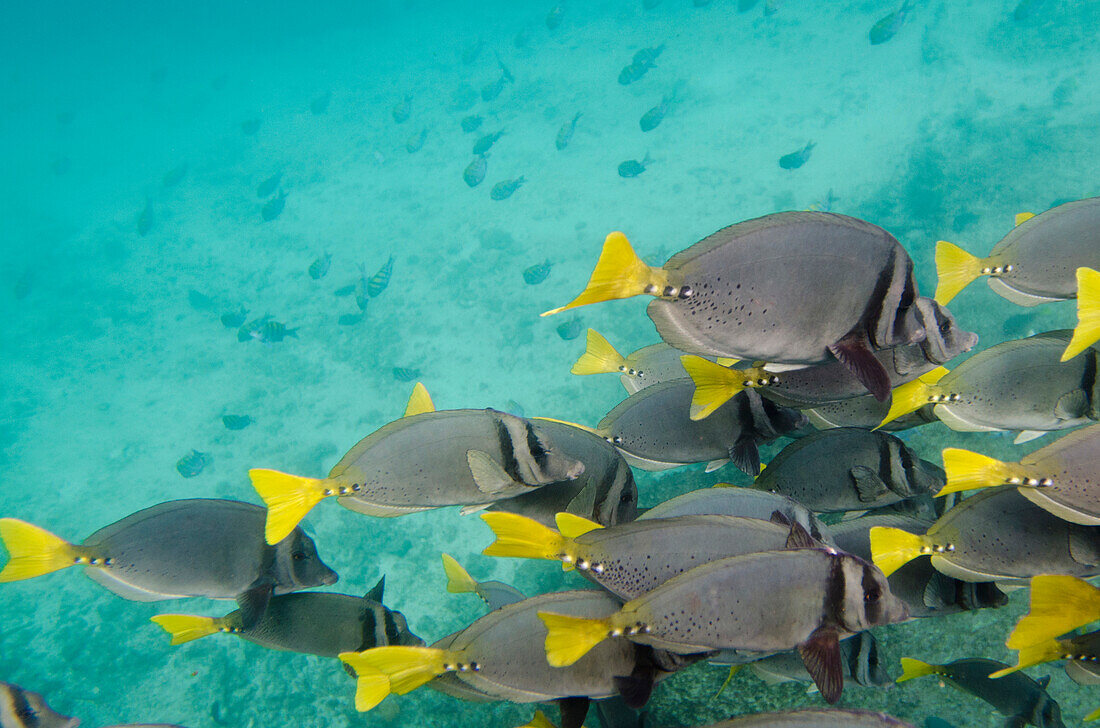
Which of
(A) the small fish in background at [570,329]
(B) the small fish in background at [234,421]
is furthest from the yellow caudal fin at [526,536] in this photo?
(B) the small fish in background at [234,421]

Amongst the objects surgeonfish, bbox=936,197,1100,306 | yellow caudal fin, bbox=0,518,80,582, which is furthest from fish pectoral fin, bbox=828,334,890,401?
yellow caudal fin, bbox=0,518,80,582

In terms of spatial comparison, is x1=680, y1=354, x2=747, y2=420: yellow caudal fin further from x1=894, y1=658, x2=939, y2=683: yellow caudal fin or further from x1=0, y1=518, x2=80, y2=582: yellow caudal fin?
x1=0, y1=518, x2=80, y2=582: yellow caudal fin

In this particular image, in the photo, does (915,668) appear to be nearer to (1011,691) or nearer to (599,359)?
(1011,691)

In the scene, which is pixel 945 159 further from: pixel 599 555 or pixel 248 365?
pixel 248 365

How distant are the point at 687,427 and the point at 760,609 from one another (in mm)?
1252

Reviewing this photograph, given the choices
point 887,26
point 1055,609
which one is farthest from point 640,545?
point 887,26

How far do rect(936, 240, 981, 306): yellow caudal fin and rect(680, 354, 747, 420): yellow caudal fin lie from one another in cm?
102

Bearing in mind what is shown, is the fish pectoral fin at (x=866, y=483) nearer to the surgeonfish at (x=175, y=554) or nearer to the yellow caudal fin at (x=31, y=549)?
the surgeonfish at (x=175, y=554)

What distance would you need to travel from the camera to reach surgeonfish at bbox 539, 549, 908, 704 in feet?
5.02

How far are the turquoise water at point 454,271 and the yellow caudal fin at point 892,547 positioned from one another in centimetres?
158

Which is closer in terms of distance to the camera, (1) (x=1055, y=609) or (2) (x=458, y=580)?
(1) (x=1055, y=609)

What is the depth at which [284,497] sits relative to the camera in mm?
2176

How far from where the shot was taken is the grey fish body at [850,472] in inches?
95.8

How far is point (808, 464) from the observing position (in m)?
2.53
